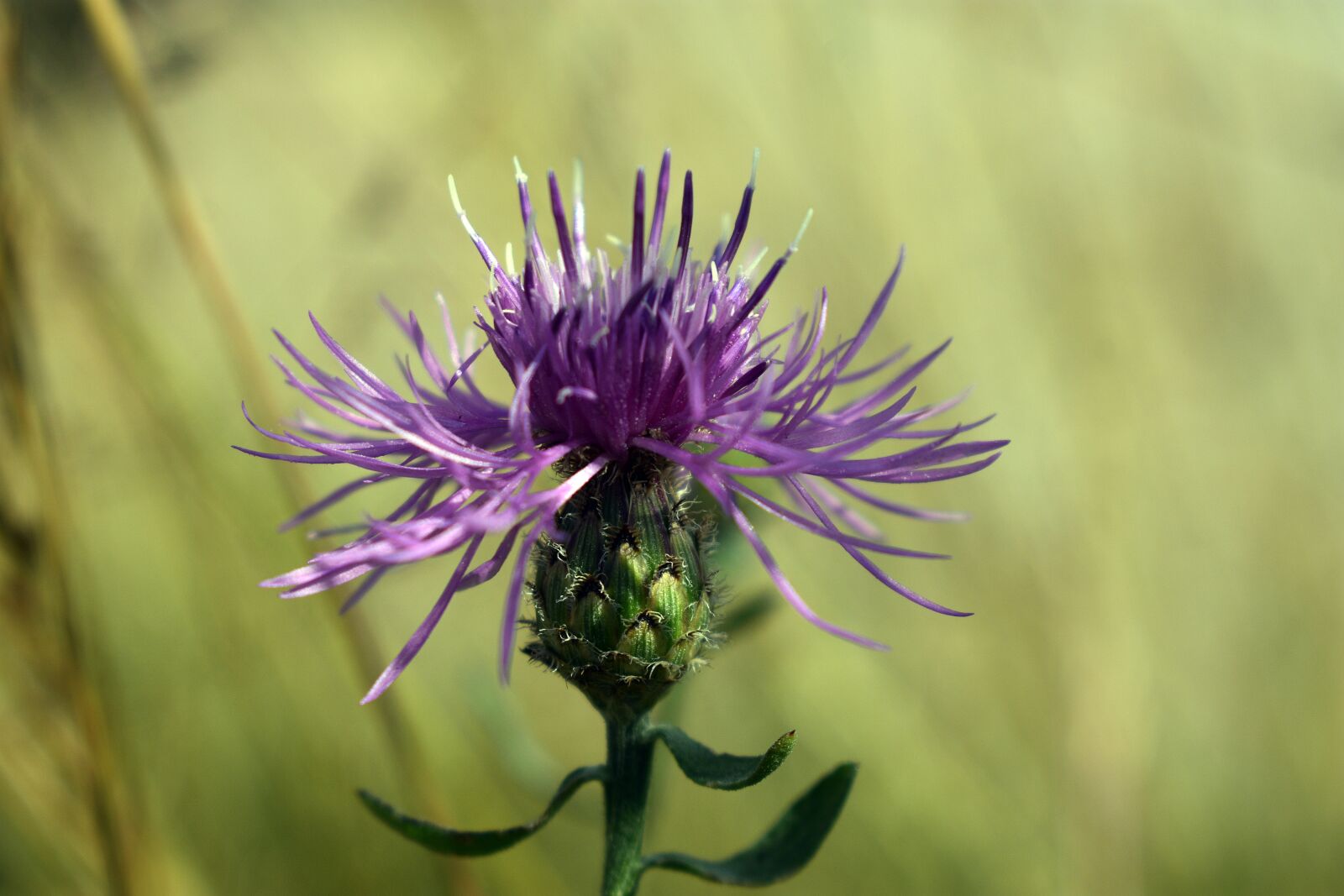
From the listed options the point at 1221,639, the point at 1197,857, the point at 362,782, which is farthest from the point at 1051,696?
the point at 362,782

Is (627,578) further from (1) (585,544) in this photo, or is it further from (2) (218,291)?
(2) (218,291)

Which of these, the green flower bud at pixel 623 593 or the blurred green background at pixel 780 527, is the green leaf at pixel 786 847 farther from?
the blurred green background at pixel 780 527

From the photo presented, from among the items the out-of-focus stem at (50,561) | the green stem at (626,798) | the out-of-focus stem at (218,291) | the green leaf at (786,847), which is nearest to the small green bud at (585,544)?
the green stem at (626,798)

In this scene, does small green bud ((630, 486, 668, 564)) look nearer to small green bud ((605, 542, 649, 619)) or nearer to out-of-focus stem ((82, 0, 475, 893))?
small green bud ((605, 542, 649, 619))

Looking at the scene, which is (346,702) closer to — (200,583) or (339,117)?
(200,583)

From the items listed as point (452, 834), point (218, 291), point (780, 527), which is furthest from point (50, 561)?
point (780, 527)

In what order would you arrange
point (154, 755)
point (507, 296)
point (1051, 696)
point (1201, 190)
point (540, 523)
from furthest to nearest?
point (1201, 190), point (1051, 696), point (154, 755), point (507, 296), point (540, 523)
